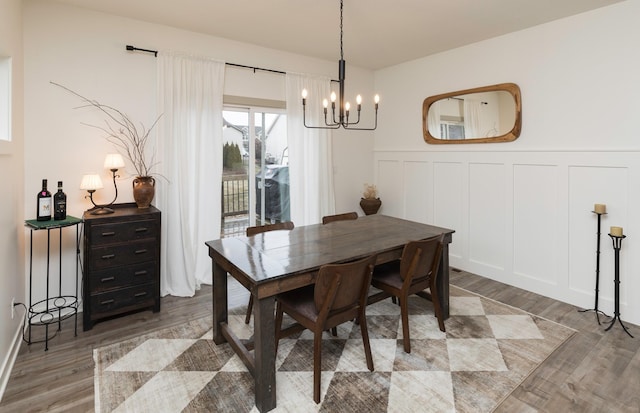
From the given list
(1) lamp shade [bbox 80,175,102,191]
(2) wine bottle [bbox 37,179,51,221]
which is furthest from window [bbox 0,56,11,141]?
(1) lamp shade [bbox 80,175,102,191]

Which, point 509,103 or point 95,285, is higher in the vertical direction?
point 509,103

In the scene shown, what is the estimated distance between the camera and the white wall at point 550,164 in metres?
3.01

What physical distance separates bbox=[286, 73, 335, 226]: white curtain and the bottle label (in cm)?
259

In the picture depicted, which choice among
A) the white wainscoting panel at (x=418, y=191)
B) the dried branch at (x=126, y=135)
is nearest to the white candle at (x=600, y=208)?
the white wainscoting panel at (x=418, y=191)

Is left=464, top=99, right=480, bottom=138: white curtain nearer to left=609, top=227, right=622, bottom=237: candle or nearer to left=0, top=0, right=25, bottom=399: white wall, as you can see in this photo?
left=609, top=227, right=622, bottom=237: candle

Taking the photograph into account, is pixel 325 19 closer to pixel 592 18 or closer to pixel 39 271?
pixel 592 18

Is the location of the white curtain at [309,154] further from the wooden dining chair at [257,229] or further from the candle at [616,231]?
the candle at [616,231]

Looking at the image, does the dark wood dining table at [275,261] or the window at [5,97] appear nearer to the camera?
the dark wood dining table at [275,261]

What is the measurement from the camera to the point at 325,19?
132 inches

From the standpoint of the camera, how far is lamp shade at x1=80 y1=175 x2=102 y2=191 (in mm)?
2986

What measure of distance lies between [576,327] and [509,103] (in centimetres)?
232

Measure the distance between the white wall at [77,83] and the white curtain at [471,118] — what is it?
304 cm

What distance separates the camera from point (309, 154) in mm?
4684

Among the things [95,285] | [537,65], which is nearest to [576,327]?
[537,65]
